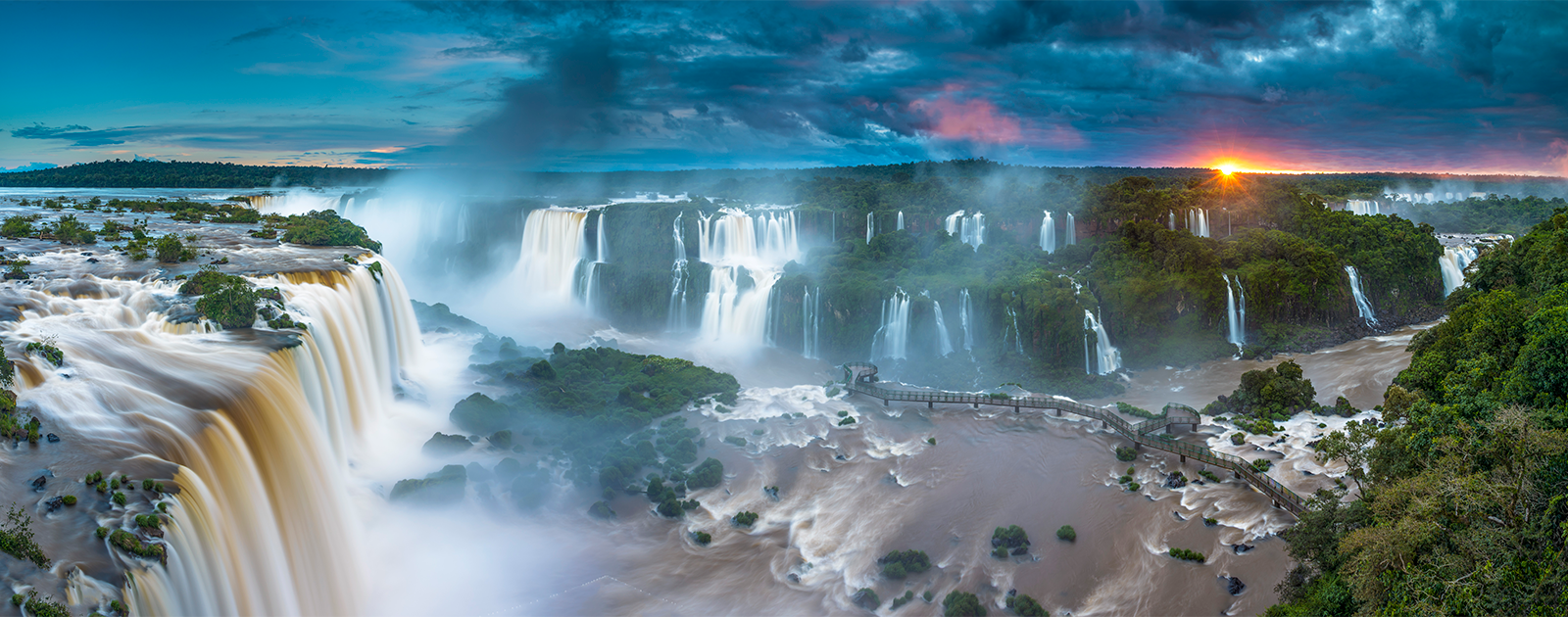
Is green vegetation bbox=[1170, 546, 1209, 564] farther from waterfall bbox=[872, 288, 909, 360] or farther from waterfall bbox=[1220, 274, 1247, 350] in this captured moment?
waterfall bbox=[1220, 274, 1247, 350]

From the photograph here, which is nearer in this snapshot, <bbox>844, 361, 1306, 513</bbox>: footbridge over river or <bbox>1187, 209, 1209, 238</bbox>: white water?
<bbox>844, 361, 1306, 513</bbox>: footbridge over river

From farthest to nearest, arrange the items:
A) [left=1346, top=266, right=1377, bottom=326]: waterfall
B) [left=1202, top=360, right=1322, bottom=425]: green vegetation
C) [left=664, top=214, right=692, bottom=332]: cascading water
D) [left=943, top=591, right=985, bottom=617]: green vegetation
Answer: [left=664, top=214, right=692, bottom=332]: cascading water → [left=1346, top=266, right=1377, bottom=326]: waterfall → [left=1202, top=360, right=1322, bottom=425]: green vegetation → [left=943, top=591, right=985, bottom=617]: green vegetation

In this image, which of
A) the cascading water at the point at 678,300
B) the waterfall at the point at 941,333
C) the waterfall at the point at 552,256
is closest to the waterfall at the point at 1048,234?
the waterfall at the point at 941,333

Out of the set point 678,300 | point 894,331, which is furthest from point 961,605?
point 678,300

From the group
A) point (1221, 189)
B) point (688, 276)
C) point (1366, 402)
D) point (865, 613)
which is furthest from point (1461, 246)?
point (865, 613)

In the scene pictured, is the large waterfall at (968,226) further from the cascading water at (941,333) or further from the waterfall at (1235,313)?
the waterfall at (1235,313)

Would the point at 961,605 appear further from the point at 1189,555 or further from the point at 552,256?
the point at 552,256

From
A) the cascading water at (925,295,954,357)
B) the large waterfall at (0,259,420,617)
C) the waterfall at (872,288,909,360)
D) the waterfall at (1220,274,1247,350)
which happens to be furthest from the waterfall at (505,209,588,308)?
the waterfall at (1220,274,1247,350)

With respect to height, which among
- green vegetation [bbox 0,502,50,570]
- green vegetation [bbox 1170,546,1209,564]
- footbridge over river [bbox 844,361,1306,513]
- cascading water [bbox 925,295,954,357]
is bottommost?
green vegetation [bbox 1170,546,1209,564]
